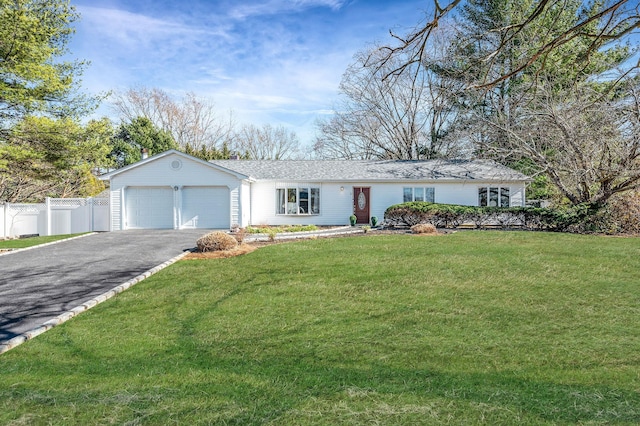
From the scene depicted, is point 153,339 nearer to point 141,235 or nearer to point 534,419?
point 534,419

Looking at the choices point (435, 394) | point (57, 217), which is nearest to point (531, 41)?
point (435, 394)

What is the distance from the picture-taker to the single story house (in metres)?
18.4

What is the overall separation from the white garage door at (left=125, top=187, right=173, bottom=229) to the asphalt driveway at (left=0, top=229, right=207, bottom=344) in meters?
3.17

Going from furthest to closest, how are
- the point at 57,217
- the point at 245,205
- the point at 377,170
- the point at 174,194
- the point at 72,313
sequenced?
the point at 377,170, the point at 245,205, the point at 174,194, the point at 57,217, the point at 72,313

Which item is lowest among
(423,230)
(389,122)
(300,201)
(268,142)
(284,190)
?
(423,230)

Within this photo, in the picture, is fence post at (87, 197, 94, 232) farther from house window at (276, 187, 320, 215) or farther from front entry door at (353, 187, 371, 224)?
front entry door at (353, 187, 371, 224)

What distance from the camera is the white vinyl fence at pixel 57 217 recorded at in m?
17.6

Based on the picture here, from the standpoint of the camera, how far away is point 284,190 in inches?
812

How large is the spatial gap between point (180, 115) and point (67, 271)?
1212 inches

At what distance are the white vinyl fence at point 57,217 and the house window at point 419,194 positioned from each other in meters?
14.9

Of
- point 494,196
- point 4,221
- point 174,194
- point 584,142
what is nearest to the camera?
point 584,142

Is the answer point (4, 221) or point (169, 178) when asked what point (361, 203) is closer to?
point (169, 178)

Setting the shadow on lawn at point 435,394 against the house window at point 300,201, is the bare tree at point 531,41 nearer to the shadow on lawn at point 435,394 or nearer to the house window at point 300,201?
the shadow on lawn at point 435,394

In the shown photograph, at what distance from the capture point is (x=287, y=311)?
6121mm
